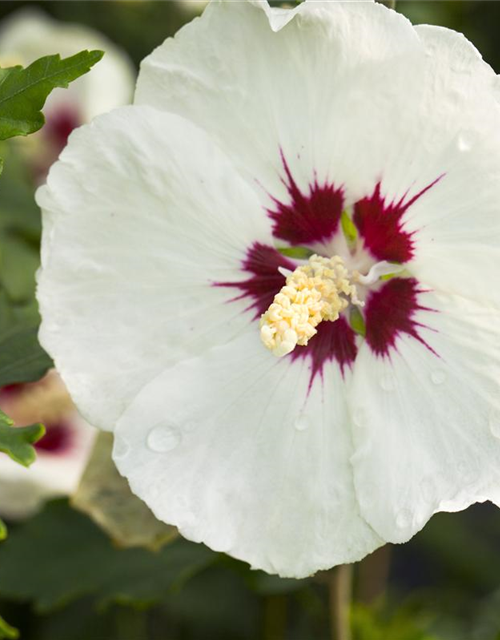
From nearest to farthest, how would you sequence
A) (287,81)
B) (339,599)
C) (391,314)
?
(287,81) < (391,314) < (339,599)

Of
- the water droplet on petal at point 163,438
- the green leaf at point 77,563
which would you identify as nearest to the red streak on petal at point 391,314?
the water droplet on petal at point 163,438

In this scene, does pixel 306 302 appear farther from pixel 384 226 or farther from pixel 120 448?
pixel 120 448

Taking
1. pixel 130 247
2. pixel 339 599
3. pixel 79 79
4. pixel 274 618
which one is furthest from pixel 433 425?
pixel 79 79

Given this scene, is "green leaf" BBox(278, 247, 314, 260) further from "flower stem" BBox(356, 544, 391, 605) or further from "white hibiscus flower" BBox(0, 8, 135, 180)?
"white hibiscus flower" BBox(0, 8, 135, 180)

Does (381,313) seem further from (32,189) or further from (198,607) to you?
(198,607)

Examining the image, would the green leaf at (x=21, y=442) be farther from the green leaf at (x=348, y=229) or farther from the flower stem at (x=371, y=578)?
the flower stem at (x=371, y=578)

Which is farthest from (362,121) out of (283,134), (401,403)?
(401,403)
